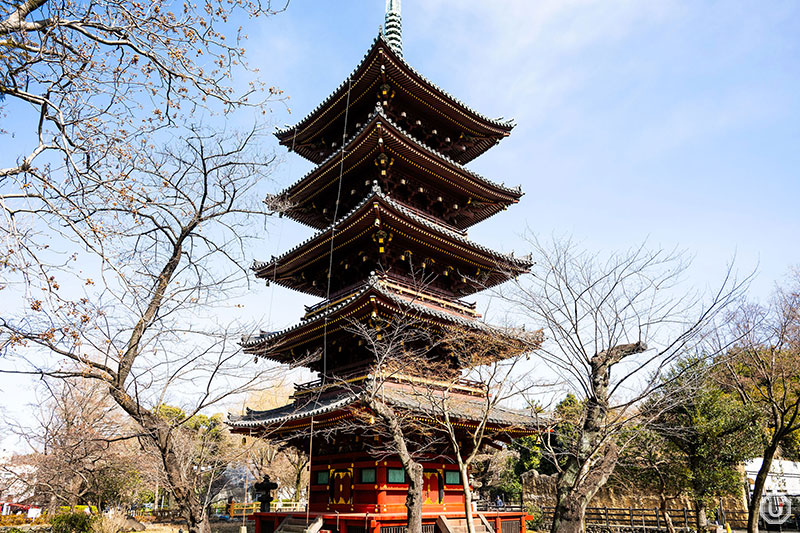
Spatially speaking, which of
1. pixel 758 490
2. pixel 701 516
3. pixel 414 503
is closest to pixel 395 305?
pixel 414 503

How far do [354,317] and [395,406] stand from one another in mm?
3221

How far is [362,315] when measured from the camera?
48.8 ft

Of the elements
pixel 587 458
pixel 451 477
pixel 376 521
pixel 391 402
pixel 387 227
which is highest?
pixel 387 227

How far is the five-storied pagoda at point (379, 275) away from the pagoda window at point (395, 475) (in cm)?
4

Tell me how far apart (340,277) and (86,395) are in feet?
43.7

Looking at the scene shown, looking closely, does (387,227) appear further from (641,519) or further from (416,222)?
(641,519)

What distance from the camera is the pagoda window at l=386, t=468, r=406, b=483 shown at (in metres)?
13.9

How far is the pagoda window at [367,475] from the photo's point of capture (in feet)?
45.5

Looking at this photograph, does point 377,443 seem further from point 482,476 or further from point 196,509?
point 482,476

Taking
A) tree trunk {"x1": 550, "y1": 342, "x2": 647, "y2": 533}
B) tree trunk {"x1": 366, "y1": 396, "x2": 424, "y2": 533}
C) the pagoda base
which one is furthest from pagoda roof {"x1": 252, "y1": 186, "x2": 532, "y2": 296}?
the pagoda base

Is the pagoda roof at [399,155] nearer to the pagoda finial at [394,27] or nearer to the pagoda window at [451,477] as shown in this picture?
the pagoda finial at [394,27]

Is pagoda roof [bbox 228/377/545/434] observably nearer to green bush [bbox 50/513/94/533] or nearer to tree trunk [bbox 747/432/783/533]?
tree trunk [bbox 747/432/783/533]

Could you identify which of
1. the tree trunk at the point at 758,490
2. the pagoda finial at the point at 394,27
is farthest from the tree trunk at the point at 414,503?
the pagoda finial at the point at 394,27

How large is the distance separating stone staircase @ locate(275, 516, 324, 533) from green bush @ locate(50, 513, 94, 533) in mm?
9031
